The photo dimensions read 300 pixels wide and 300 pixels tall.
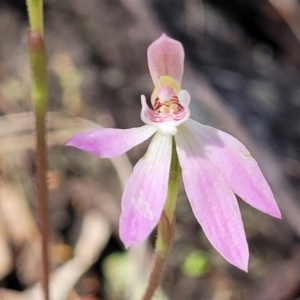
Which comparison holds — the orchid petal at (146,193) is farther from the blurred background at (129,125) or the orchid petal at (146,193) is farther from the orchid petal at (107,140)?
the blurred background at (129,125)

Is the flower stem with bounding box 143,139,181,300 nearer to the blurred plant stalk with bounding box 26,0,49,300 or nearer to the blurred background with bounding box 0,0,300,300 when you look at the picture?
the blurred plant stalk with bounding box 26,0,49,300

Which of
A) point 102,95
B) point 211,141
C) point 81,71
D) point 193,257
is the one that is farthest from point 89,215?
point 211,141

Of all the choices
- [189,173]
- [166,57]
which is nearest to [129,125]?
[166,57]

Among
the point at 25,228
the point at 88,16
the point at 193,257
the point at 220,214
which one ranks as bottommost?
the point at 25,228

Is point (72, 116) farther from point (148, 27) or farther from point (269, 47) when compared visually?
point (269, 47)

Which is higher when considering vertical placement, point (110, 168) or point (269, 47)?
point (269, 47)

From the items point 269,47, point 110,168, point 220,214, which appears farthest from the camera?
point 269,47

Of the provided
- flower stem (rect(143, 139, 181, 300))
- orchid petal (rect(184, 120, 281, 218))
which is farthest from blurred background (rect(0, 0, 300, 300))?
orchid petal (rect(184, 120, 281, 218))
